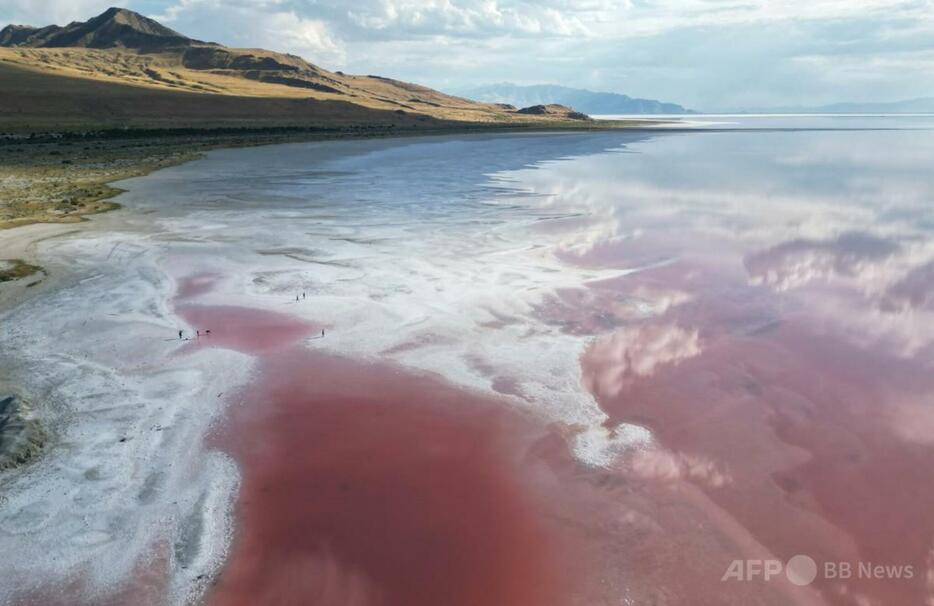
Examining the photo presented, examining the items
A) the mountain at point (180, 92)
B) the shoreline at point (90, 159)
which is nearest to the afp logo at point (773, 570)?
the shoreline at point (90, 159)

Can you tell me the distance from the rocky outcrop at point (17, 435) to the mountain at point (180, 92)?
188ft

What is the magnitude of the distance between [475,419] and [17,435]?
6.03 m

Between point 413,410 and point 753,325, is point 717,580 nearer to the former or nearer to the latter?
point 413,410

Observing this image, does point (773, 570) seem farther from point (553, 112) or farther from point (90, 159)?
point (553, 112)

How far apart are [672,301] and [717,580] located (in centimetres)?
859

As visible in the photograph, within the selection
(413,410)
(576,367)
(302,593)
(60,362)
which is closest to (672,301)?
(576,367)

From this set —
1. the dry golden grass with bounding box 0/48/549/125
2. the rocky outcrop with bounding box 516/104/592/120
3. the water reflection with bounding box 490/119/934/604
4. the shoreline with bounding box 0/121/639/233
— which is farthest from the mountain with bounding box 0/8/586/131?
the water reflection with bounding box 490/119/934/604

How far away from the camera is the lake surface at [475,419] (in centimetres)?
631

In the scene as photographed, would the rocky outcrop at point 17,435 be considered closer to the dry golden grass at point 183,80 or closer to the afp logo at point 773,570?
the afp logo at point 773,570

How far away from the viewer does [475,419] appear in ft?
29.9

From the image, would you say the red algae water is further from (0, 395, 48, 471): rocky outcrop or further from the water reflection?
(0, 395, 48, 471): rocky outcrop

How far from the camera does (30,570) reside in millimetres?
6129

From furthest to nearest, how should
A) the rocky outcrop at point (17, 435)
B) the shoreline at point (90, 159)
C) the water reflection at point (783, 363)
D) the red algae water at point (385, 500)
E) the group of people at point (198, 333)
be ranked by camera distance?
the shoreline at point (90, 159)
the group of people at point (198, 333)
the rocky outcrop at point (17, 435)
the water reflection at point (783, 363)
the red algae water at point (385, 500)

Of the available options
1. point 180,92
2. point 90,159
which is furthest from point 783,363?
point 180,92
